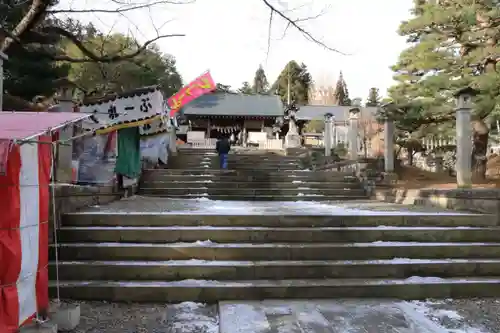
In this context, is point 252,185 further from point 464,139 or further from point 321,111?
point 321,111

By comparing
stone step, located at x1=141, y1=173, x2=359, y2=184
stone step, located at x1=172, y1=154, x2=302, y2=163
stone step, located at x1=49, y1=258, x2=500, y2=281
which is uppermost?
stone step, located at x1=172, y1=154, x2=302, y2=163

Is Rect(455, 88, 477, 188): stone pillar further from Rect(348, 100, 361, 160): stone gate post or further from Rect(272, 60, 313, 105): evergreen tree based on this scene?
Rect(272, 60, 313, 105): evergreen tree

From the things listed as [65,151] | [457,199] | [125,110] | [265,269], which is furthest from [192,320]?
[125,110]

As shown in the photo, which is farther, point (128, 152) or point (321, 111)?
point (321, 111)

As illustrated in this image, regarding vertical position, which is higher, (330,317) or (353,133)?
(353,133)

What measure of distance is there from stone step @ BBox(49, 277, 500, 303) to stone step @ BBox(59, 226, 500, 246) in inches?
30.9

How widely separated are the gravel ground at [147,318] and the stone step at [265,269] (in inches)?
16.8

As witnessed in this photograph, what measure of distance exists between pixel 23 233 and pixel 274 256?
3.04 meters

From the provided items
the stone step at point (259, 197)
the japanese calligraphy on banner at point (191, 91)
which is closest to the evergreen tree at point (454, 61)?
the stone step at point (259, 197)

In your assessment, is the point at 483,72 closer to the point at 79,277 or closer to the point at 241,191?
the point at 241,191

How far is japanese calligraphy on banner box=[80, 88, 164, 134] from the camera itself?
8133 millimetres

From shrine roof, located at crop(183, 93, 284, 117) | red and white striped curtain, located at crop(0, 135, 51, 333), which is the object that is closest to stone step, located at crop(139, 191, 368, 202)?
red and white striped curtain, located at crop(0, 135, 51, 333)

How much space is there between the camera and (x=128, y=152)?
31.3 feet

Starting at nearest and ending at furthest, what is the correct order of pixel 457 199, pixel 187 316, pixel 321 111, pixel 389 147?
pixel 187 316
pixel 457 199
pixel 389 147
pixel 321 111
